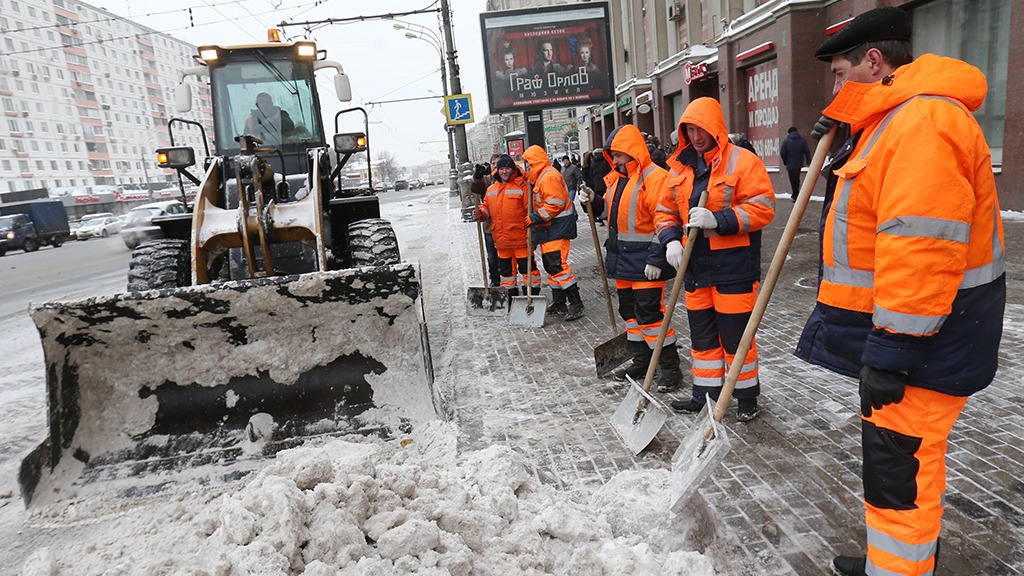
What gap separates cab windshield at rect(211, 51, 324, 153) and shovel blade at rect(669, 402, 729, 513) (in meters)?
5.02

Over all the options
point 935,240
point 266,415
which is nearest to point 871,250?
point 935,240

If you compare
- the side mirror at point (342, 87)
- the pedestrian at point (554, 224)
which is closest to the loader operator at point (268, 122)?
the side mirror at point (342, 87)

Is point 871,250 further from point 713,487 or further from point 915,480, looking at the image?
point 713,487

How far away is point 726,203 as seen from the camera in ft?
12.3

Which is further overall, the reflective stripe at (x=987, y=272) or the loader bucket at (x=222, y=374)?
the loader bucket at (x=222, y=374)

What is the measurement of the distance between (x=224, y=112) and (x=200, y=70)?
0.45 meters

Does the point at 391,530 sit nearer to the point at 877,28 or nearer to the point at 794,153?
the point at 877,28

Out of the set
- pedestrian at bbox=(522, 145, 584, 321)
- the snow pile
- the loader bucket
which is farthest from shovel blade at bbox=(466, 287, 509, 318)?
the snow pile

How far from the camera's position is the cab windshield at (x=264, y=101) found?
20.3 feet

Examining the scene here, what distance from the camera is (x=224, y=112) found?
6.21 meters

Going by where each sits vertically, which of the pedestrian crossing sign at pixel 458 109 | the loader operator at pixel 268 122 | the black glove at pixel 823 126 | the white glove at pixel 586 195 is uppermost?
the pedestrian crossing sign at pixel 458 109

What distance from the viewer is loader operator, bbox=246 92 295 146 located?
6219mm

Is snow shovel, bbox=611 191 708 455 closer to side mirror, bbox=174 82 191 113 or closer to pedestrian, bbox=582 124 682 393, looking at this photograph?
pedestrian, bbox=582 124 682 393

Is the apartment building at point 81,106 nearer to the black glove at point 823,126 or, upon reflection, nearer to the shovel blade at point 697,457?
the shovel blade at point 697,457
